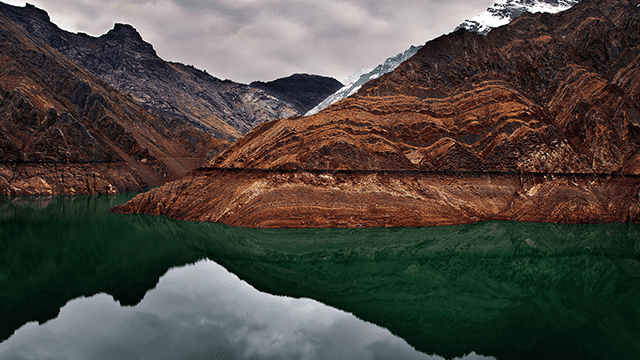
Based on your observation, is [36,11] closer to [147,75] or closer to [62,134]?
[147,75]

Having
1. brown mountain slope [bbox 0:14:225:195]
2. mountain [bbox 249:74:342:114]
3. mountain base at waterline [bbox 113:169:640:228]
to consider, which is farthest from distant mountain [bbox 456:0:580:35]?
mountain [bbox 249:74:342:114]

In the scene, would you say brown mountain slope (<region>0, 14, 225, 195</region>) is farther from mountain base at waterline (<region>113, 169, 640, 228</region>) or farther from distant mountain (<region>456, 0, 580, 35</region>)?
distant mountain (<region>456, 0, 580, 35</region>)

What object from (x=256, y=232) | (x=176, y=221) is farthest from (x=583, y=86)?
(x=176, y=221)

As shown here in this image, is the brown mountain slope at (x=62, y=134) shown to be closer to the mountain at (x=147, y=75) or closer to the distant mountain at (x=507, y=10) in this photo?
the mountain at (x=147, y=75)

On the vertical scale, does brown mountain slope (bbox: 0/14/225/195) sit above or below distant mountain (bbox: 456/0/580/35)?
below

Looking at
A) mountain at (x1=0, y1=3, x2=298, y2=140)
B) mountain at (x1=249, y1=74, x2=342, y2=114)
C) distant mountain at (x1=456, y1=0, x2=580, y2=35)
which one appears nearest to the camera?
distant mountain at (x1=456, y1=0, x2=580, y2=35)

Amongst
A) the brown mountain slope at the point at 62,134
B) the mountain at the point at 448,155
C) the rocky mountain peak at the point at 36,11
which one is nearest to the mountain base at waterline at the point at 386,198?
the mountain at the point at 448,155

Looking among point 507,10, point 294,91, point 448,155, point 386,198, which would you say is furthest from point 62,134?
point 294,91
